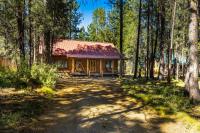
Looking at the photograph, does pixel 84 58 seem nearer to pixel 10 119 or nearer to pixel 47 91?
pixel 47 91

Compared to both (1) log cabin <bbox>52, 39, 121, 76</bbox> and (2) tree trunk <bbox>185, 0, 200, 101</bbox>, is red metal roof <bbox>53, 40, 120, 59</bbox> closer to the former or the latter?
(1) log cabin <bbox>52, 39, 121, 76</bbox>

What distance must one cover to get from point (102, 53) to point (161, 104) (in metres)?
32.6

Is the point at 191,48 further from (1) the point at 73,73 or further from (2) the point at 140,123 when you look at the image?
(1) the point at 73,73

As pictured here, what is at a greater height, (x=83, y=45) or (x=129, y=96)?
(x=83, y=45)

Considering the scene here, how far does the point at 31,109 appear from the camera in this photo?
13.2m

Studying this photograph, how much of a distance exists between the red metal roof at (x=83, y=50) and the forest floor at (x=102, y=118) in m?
29.1

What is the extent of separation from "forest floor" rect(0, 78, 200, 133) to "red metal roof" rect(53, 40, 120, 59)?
2909 cm

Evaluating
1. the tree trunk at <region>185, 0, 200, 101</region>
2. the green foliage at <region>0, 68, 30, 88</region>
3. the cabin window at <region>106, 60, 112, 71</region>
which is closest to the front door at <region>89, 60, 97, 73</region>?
the cabin window at <region>106, 60, 112, 71</region>

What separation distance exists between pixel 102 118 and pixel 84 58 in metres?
33.9

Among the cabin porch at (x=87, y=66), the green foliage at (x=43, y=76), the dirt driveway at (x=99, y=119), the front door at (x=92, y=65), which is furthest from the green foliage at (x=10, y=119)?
the front door at (x=92, y=65)

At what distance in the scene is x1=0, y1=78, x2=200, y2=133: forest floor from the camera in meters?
11.1

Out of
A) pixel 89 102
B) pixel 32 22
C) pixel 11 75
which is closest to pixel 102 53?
pixel 32 22

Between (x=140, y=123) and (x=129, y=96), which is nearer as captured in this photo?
(x=140, y=123)

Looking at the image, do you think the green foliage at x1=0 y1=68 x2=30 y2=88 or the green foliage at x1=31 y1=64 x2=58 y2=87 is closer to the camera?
the green foliage at x1=0 y1=68 x2=30 y2=88
